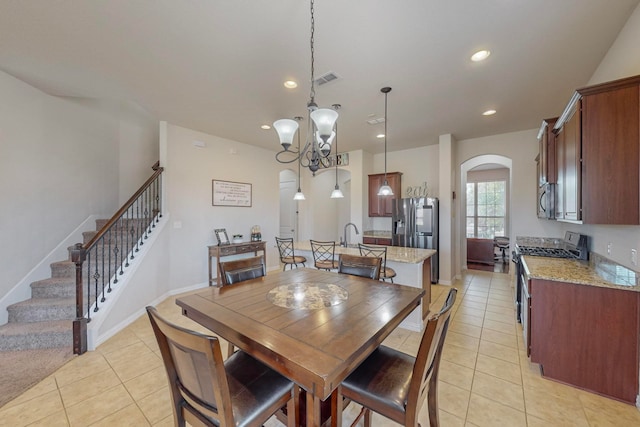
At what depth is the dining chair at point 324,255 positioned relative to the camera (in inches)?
147

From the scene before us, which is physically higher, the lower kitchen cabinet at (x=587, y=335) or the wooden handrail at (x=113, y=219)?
the wooden handrail at (x=113, y=219)

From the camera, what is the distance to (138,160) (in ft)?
16.6

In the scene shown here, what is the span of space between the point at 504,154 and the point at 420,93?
2849mm

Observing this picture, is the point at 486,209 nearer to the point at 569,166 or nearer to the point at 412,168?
the point at 412,168

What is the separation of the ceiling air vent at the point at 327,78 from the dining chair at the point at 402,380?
2.42 meters

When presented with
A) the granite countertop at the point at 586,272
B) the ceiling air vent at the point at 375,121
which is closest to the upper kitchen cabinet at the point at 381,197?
the ceiling air vent at the point at 375,121

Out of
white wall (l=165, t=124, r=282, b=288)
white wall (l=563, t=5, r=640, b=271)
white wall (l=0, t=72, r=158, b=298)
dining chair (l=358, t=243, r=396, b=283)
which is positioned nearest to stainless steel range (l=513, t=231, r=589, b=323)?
white wall (l=563, t=5, r=640, b=271)

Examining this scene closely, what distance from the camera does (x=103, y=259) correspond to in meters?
2.99

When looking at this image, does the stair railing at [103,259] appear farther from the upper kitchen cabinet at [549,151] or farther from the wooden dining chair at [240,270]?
the upper kitchen cabinet at [549,151]

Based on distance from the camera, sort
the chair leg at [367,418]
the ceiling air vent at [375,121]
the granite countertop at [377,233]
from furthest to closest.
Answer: the granite countertop at [377,233]
the ceiling air vent at [375,121]
the chair leg at [367,418]

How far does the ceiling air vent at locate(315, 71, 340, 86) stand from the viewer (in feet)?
9.00

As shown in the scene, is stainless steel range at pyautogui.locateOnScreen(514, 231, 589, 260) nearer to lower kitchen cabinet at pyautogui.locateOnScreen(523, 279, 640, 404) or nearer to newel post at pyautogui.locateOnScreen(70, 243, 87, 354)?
lower kitchen cabinet at pyautogui.locateOnScreen(523, 279, 640, 404)

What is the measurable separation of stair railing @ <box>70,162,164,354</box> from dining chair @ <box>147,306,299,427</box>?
212 centimetres

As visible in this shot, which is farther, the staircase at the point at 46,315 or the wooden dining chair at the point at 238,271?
the staircase at the point at 46,315
